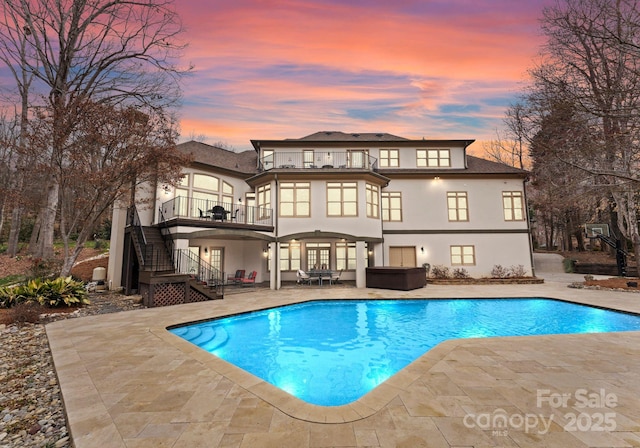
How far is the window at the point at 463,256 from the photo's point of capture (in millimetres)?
17359

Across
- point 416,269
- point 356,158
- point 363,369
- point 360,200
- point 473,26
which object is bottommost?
point 363,369

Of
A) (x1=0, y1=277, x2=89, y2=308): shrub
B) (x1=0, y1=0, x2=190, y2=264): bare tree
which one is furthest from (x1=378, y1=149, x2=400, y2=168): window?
(x1=0, y1=277, x2=89, y2=308): shrub

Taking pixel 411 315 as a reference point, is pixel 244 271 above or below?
above

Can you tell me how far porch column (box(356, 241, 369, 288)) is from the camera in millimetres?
14648

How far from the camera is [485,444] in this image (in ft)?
8.43

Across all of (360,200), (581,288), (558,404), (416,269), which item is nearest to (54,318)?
(558,404)

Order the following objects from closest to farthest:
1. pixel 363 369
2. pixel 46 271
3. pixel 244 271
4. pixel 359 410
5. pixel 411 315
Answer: pixel 359 410, pixel 363 369, pixel 411 315, pixel 46 271, pixel 244 271

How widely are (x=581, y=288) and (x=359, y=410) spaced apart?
16.3 metres

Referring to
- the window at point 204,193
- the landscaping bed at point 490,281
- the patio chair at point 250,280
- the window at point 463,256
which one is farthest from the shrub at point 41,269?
the window at point 463,256

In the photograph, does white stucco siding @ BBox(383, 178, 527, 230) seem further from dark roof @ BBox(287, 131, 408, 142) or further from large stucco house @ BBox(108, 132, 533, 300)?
dark roof @ BBox(287, 131, 408, 142)

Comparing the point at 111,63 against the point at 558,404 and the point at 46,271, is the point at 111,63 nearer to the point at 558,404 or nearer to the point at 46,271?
the point at 46,271

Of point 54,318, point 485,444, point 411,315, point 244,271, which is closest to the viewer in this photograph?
point 485,444

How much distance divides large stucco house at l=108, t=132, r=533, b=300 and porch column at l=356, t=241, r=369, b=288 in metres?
0.05

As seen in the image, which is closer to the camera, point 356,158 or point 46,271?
point 46,271
